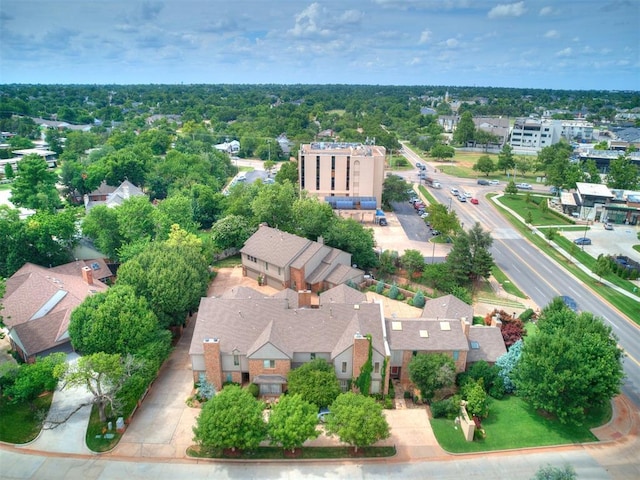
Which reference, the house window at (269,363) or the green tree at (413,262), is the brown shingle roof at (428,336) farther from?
the green tree at (413,262)

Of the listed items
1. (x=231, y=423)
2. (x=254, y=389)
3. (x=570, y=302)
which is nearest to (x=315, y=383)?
(x=254, y=389)

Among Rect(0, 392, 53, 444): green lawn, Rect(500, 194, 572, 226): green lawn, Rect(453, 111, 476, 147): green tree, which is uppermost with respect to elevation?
Rect(453, 111, 476, 147): green tree

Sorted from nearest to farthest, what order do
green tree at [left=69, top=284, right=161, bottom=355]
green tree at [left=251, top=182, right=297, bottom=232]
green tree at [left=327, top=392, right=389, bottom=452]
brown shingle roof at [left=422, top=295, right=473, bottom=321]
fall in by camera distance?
green tree at [left=327, top=392, right=389, bottom=452] < green tree at [left=69, top=284, right=161, bottom=355] < brown shingle roof at [left=422, top=295, right=473, bottom=321] < green tree at [left=251, top=182, right=297, bottom=232]

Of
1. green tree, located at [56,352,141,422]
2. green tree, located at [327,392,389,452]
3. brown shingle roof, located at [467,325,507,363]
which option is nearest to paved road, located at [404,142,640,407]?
brown shingle roof, located at [467,325,507,363]

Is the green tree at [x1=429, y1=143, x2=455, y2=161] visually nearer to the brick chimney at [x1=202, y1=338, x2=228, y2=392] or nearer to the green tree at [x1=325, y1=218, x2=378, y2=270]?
the green tree at [x1=325, y1=218, x2=378, y2=270]

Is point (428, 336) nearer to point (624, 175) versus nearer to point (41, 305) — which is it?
point (41, 305)

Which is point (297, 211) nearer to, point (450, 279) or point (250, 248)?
point (250, 248)
